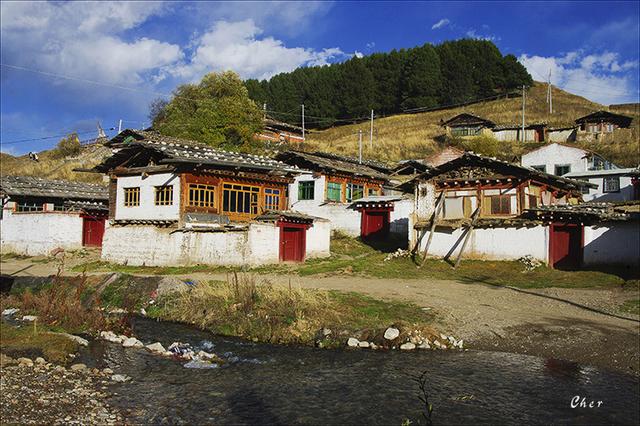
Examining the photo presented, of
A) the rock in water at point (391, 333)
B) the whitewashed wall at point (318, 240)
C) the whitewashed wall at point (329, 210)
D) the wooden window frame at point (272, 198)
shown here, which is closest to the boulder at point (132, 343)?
the rock in water at point (391, 333)

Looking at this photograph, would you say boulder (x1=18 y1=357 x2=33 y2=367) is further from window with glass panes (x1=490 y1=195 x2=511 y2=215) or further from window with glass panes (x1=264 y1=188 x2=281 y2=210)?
window with glass panes (x1=490 y1=195 x2=511 y2=215)

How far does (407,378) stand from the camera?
12203 millimetres

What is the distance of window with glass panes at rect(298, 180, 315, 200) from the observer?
4297cm

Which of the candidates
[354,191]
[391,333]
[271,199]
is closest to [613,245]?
[391,333]

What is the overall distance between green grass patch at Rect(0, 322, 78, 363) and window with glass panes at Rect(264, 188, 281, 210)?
74.0ft

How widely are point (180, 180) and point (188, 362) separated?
810 inches

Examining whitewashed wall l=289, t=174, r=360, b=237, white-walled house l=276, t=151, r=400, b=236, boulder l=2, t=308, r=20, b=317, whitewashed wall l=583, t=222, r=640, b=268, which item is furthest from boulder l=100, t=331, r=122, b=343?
whitewashed wall l=289, t=174, r=360, b=237

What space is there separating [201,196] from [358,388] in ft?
79.4

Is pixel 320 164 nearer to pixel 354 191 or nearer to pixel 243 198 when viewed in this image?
pixel 354 191

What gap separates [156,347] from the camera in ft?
49.8

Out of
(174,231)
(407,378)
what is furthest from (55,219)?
(407,378)

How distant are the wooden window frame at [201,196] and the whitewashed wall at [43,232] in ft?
44.6

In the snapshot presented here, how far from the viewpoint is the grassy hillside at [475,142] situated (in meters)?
64.4

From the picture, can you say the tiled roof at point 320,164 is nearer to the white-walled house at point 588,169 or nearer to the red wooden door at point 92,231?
the red wooden door at point 92,231
